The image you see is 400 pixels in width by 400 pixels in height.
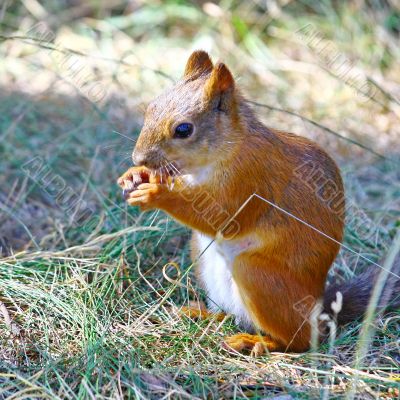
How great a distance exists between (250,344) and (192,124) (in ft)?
3.17

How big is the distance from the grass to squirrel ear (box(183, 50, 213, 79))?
0.42m

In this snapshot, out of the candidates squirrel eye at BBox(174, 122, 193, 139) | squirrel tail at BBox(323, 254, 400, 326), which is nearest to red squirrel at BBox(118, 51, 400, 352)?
squirrel eye at BBox(174, 122, 193, 139)

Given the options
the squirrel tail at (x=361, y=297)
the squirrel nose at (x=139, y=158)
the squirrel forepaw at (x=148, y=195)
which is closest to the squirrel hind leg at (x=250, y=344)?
the squirrel tail at (x=361, y=297)

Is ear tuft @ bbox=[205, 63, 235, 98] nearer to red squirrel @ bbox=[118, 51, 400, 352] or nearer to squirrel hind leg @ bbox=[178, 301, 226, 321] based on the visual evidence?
red squirrel @ bbox=[118, 51, 400, 352]

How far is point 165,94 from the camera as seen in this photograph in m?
3.01

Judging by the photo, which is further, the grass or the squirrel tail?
the squirrel tail

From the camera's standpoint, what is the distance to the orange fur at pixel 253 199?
9.59 ft

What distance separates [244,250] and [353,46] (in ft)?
12.5

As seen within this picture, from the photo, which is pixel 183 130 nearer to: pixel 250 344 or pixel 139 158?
pixel 139 158

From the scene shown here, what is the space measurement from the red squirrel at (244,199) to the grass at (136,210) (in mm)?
189

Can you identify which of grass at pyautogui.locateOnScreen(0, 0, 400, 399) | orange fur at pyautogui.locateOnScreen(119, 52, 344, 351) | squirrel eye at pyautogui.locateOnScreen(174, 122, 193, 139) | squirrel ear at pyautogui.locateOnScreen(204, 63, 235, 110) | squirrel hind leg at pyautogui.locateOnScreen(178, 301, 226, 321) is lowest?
squirrel hind leg at pyautogui.locateOnScreen(178, 301, 226, 321)

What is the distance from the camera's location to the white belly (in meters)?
3.08

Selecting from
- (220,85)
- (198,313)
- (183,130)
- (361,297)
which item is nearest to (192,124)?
(183,130)

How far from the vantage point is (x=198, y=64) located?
3158mm
